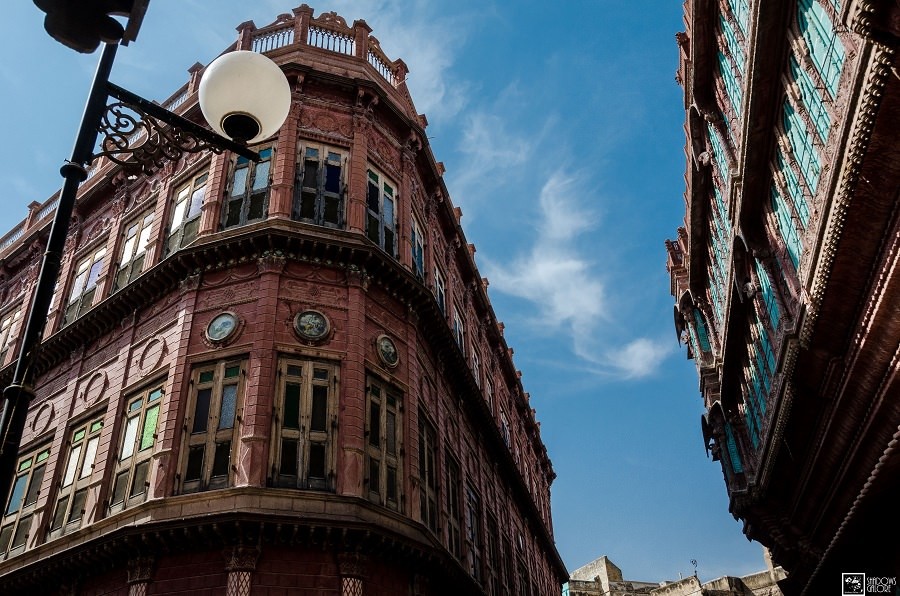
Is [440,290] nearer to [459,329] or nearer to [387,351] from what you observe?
[459,329]

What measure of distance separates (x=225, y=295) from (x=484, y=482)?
11.6 meters

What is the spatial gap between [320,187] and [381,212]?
Result: 6.11ft

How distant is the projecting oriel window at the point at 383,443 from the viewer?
14180mm

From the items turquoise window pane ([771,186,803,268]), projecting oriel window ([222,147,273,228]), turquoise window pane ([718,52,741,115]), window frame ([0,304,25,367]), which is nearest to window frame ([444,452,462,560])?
projecting oriel window ([222,147,273,228])

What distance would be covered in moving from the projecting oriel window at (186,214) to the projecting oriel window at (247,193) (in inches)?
36.0

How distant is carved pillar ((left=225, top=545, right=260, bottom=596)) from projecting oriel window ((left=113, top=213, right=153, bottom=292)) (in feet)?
30.8

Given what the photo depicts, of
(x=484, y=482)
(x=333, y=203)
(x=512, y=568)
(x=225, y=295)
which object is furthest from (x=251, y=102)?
(x=512, y=568)

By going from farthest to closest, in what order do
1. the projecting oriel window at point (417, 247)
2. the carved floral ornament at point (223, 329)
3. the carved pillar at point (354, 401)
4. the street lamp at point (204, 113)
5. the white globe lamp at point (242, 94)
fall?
the projecting oriel window at point (417, 247) → the carved floral ornament at point (223, 329) → the carved pillar at point (354, 401) → the white globe lamp at point (242, 94) → the street lamp at point (204, 113)

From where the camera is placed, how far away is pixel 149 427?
576 inches

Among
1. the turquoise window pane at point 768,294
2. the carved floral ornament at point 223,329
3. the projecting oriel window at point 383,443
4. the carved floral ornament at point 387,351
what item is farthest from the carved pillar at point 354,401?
the turquoise window pane at point 768,294

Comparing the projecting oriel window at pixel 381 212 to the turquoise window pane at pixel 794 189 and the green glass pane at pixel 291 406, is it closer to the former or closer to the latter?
the green glass pane at pixel 291 406

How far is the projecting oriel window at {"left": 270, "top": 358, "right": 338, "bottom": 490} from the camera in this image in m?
13.3

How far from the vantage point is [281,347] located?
47.8 feet

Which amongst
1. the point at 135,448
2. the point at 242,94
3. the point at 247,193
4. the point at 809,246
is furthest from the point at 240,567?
the point at 809,246
